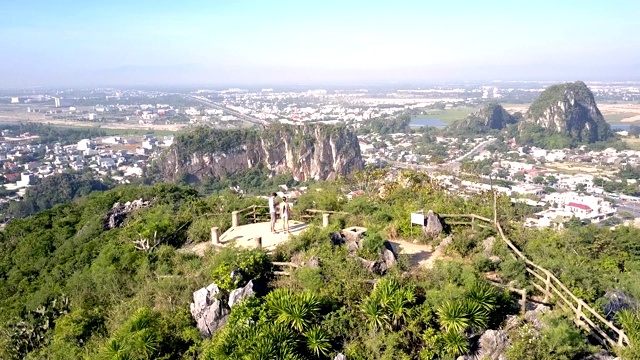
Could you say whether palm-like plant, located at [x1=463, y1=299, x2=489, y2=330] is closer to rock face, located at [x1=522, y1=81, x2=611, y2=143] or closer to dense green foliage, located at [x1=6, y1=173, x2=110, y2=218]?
dense green foliage, located at [x1=6, y1=173, x2=110, y2=218]

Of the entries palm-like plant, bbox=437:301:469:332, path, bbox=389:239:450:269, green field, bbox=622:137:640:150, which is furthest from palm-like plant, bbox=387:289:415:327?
green field, bbox=622:137:640:150

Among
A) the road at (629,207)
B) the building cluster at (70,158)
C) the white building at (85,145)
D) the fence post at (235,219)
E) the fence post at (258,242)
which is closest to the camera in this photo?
the fence post at (258,242)

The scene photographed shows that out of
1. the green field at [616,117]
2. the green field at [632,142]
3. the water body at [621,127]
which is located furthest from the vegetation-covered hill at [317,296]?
the green field at [616,117]

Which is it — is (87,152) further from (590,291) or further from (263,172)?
(590,291)

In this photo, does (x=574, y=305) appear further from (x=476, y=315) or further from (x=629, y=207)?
(x=629, y=207)

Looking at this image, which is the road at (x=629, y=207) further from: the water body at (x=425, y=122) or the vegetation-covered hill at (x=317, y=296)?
the water body at (x=425, y=122)

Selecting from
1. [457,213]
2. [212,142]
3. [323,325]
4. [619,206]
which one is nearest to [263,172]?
[212,142]
